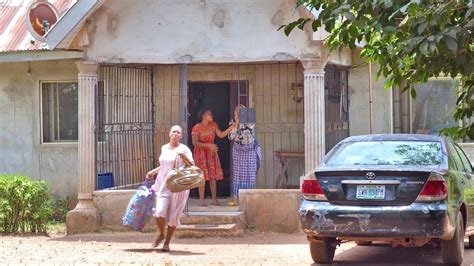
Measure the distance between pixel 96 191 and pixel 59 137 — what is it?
2.74 meters

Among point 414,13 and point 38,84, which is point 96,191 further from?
point 414,13

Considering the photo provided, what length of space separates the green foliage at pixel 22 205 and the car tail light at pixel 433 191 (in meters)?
6.85

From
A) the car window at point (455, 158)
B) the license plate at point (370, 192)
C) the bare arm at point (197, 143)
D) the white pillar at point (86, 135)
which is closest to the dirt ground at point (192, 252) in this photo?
the white pillar at point (86, 135)

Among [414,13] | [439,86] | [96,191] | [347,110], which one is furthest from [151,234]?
[414,13]

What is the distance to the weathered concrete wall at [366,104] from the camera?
1587cm

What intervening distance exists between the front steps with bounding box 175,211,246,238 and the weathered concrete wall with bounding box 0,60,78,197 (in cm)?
323

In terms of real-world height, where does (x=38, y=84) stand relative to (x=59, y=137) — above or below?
above

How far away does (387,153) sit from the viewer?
31.1 ft

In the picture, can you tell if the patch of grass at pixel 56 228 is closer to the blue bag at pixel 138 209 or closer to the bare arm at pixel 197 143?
the blue bag at pixel 138 209

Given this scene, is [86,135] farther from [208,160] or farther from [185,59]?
[208,160]

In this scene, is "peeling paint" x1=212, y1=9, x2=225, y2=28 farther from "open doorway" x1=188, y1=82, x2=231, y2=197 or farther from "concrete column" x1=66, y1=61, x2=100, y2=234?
"open doorway" x1=188, y1=82, x2=231, y2=197

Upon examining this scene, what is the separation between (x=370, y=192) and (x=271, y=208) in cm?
443

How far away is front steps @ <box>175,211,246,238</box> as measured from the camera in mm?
12604

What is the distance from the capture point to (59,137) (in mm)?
15664
